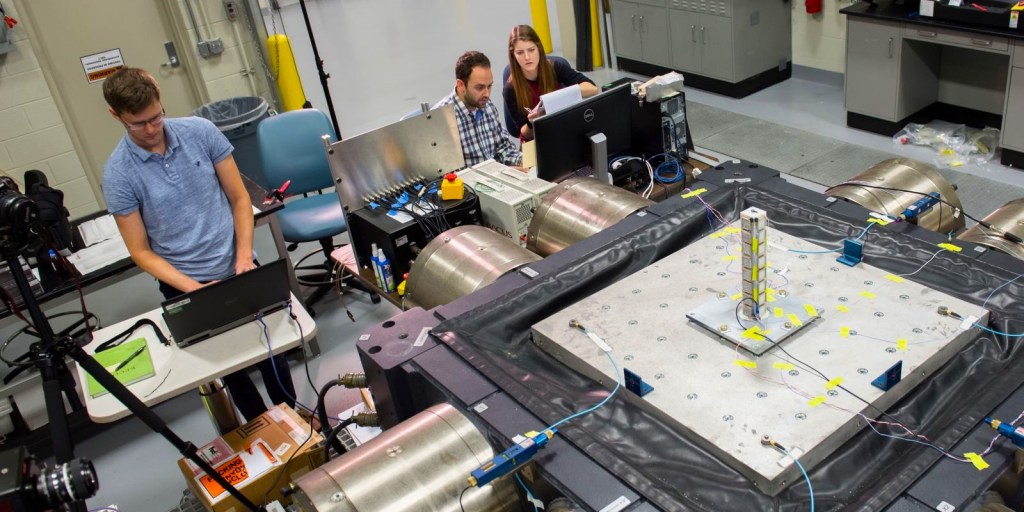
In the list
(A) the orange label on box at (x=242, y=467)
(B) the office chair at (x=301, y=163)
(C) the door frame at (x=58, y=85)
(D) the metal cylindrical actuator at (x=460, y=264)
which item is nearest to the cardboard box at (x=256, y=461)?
(A) the orange label on box at (x=242, y=467)

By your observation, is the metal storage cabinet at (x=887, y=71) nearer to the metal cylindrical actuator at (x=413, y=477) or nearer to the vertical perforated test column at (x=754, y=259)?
the vertical perforated test column at (x=754, y=259)

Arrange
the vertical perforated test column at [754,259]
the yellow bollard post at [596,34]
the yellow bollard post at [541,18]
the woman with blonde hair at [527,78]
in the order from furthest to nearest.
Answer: the yellow bollard post at [541,18] → the yellow bollard post at [596,34] → the woman with blonde hair at [527,78] → the vertical perforated test column at [754,259]

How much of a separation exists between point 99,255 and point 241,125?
1.76 metres

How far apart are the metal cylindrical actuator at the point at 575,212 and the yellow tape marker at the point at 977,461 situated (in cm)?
124

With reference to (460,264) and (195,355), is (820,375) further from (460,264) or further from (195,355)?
(195,355)

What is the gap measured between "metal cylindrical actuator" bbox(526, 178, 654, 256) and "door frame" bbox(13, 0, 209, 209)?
373 centimetres

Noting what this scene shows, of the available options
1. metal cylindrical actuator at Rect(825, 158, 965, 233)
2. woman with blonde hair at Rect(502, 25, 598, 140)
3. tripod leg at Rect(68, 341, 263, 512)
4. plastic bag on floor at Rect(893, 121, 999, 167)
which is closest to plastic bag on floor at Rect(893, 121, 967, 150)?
plastic bag on floor at Rect(893, 121, 999, 167)

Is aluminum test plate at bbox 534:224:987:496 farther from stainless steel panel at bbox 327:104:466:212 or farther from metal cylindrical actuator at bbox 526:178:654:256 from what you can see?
stainless steel panel at bbox 327:104:466:212

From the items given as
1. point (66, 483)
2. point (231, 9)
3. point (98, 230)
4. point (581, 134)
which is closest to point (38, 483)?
point (66, 483)

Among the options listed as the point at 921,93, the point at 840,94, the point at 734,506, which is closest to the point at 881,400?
the point at 734,506

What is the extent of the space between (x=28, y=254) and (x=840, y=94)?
212 inches

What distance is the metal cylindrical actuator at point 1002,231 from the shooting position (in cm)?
222

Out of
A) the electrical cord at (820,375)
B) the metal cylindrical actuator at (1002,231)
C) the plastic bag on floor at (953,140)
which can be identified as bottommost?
the plastic bag on floor at (953,140)

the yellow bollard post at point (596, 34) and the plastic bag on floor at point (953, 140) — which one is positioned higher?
the yellow bollard post at point (596, 34)
